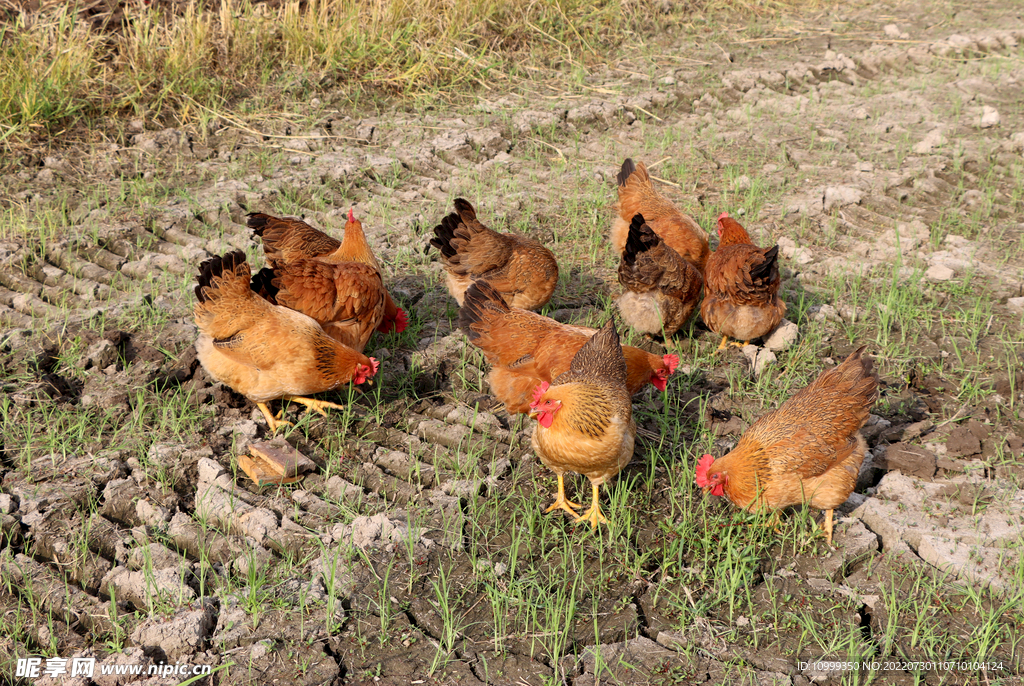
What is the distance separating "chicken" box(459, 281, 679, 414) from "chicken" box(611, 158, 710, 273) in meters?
1.13

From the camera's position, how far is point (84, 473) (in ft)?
12.1

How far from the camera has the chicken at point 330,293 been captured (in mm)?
4398

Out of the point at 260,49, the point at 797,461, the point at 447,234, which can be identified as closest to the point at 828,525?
the point at 797,461

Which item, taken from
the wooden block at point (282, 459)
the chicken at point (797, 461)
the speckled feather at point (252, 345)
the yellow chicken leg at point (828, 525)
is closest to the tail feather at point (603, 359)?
the chicken at point (797, 461)

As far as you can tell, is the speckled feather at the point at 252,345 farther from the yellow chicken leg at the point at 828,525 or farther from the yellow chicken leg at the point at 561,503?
the yellow chicken leg at the point at 828,525

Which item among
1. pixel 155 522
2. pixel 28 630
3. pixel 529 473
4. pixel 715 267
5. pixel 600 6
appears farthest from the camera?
pixel 600 6

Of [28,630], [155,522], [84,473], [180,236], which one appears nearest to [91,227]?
[180,236]

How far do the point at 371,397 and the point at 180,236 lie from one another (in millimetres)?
2130

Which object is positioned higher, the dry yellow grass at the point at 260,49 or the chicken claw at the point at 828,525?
the dry yellow grass at the point at 260,49

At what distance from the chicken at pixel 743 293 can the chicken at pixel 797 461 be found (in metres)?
1.04

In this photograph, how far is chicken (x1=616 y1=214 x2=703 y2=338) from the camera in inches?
185

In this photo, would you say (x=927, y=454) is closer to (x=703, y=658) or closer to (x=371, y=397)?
(x=703, y=658)

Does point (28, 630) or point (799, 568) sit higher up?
point (799, 568)

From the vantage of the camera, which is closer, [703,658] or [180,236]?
[703,658]
